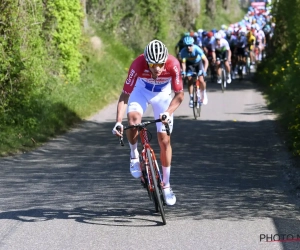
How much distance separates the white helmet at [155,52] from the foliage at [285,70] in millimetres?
4098

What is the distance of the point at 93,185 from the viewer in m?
10.9

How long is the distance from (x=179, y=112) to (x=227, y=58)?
559 centimetres

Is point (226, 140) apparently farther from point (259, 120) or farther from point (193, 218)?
point (193, 218)

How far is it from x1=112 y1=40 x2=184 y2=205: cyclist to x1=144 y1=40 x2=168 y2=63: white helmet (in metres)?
0.02

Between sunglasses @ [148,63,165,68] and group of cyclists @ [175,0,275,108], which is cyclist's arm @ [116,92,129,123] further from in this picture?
group of cyclists @ [175,0,275,108]

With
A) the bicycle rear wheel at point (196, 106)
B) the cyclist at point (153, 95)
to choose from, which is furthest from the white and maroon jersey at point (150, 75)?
the bicycle rear wheel at point (196, 106)

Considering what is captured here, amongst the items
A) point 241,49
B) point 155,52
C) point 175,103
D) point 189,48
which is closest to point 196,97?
point 189,48

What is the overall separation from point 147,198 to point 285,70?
1259 cm

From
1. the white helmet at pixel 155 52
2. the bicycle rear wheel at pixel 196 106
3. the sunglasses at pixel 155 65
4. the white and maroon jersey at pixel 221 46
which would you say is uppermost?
the white helmet at pixel 155 52

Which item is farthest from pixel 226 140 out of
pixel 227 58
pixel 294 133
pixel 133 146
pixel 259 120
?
pixel 227 58

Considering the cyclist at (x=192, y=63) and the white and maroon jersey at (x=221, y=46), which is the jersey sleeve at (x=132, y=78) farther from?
the white and maroon jersey at (x=221, y=46)

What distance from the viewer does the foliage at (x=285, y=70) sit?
15.4 metres

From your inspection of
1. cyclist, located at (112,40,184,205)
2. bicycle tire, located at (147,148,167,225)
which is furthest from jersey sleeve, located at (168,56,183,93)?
bicycle tire, located at (147,148,167,225)

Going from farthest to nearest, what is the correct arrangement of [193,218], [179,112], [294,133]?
[179,112] < [294,133] < [193,218]
